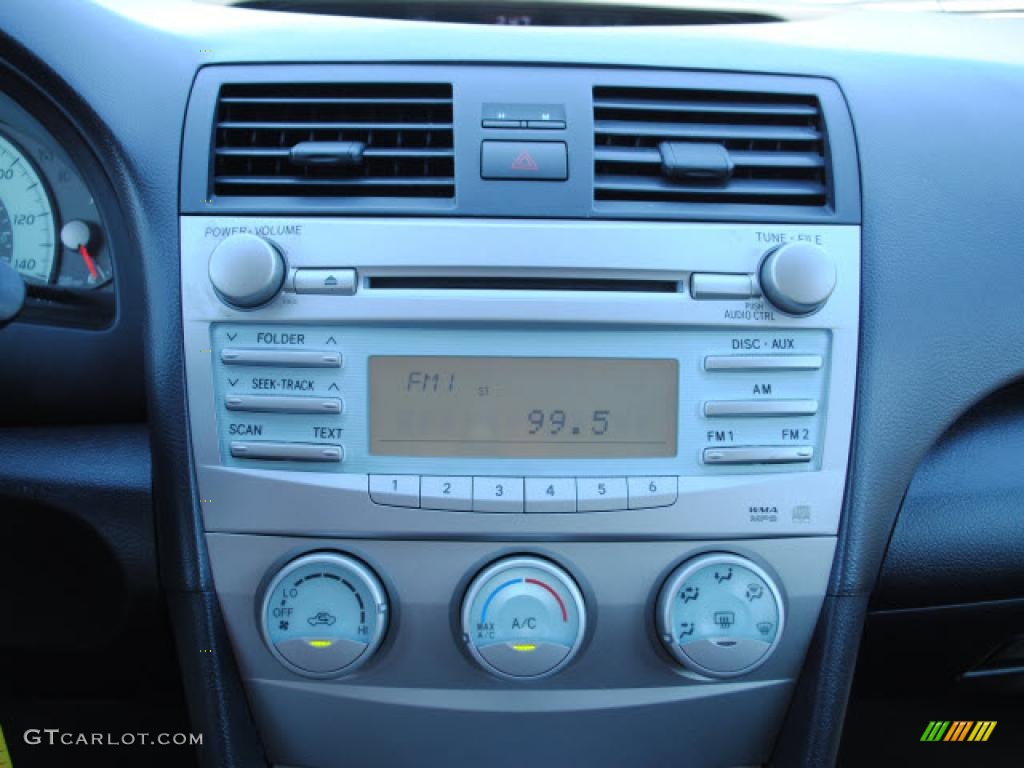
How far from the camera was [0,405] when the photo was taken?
1373 mm

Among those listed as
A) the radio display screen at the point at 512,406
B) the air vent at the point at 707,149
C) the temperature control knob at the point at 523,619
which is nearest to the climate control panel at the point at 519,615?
the temperature control knob at the point at 523,619

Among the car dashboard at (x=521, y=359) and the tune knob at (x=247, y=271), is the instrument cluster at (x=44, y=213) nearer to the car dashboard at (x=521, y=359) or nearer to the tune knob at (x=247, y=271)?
the car dashboard at (x=521, y=359)

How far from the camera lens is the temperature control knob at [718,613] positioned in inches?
46.3

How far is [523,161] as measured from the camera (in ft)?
3.91

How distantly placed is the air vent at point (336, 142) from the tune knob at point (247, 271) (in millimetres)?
97

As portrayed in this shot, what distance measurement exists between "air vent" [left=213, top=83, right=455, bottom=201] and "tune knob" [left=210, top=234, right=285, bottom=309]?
0.10m

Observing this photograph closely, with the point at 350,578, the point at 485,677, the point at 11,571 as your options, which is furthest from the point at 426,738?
the point at 11,571

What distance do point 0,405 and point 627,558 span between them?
0.98 meters

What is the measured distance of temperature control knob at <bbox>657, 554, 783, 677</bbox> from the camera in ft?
3.85

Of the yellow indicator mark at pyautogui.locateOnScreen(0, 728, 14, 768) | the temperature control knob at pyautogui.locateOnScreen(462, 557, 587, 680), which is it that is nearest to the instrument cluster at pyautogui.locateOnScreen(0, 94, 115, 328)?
the temperature control knob at pyautogui.locateOnScreen(462, 557, 587, 680)

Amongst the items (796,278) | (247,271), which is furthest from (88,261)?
(796,278)

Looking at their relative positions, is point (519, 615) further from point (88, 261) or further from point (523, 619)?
point (88, 261)

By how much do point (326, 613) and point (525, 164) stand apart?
65 centimetres

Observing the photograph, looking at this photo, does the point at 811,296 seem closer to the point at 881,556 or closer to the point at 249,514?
the point at 881,556
